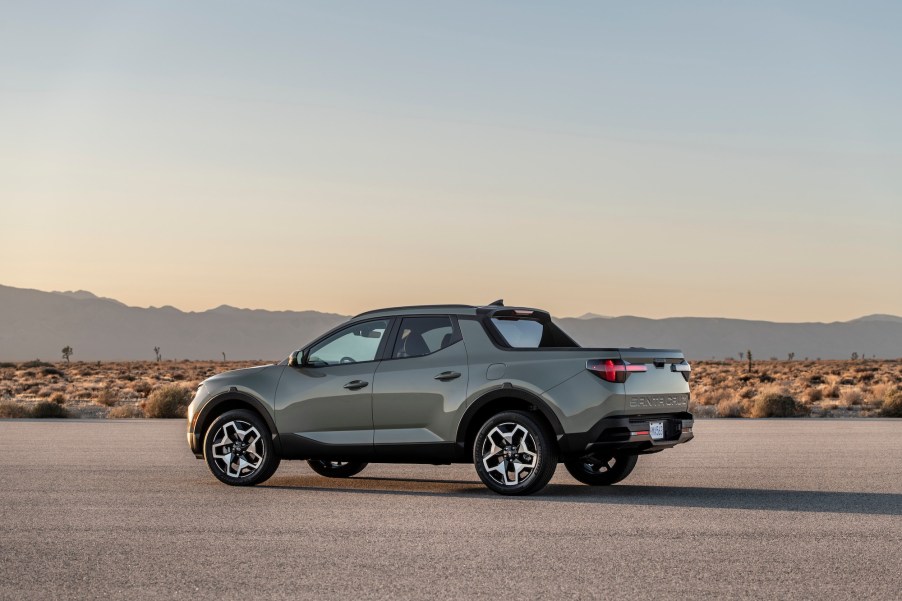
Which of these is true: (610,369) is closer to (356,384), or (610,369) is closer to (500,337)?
(500,337)

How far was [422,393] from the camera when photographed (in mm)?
13469

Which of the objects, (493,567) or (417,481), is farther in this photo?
(417,481)

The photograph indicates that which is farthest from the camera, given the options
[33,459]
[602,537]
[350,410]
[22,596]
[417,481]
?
[33,459]

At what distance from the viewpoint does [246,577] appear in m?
8.43

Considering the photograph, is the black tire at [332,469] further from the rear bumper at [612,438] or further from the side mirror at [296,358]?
the rear bumper at [612,438]

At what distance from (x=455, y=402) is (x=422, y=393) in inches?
15.6

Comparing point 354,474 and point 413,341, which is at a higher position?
point 413,341

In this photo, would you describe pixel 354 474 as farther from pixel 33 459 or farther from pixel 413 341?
pixel 33 459

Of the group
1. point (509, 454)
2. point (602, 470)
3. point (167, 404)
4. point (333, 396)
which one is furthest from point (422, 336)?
point (167, 404)

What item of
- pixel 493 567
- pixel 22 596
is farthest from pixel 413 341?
pixel 22 596

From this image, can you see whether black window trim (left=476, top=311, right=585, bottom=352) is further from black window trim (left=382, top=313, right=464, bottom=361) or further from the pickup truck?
black window trim (left=382, top=313, right=464, bottom=361)

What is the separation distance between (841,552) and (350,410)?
5.86m

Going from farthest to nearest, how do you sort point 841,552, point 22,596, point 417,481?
point 417,481, point 841,552, point 22,596

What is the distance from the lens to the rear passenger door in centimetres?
1334
